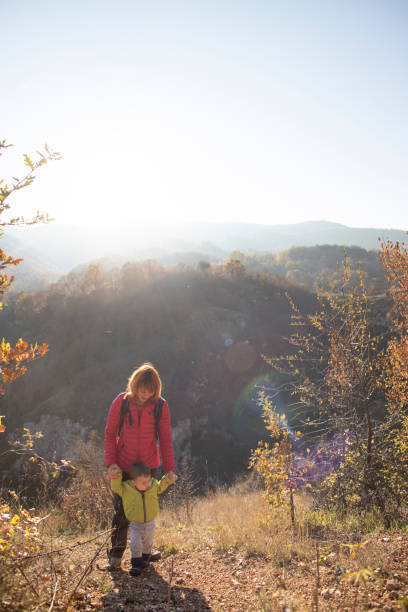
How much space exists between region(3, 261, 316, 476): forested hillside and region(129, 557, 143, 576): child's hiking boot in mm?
18085

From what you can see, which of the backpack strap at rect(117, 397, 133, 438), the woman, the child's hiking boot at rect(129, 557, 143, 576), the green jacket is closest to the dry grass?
the child's hiking boot at rect(129, 557, 143, 576)

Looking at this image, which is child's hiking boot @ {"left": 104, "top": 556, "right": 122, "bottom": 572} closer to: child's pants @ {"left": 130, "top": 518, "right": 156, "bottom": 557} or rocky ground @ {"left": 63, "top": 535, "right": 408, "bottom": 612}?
rocky ground @ {"left": 63, "top": 535, "right": 408, "bottom": 612}

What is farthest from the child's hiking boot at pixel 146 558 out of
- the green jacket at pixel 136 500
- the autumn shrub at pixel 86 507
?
the autumn shrub at pixel 86 507

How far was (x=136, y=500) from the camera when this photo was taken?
3051mm

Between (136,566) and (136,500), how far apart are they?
648mm

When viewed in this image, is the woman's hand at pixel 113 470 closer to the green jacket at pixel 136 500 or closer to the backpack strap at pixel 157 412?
the green jacket at pixel 136 500

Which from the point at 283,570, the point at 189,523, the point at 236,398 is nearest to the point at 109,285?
the point at 236,398

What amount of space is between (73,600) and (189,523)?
3.40 meters

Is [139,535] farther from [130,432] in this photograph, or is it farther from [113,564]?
[130,432]

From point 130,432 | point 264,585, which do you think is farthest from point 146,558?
point 130,432

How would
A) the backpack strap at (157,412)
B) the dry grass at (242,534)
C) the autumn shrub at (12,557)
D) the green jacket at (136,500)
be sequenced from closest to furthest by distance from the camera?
1. the autumn shrub at (12,557)
2. the green jacket at (136,500)
3. the backpack strap at (157,412)
4. the dry grass at (242,534)

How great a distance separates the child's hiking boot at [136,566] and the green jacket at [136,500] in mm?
389

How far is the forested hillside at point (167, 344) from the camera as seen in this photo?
24.3m

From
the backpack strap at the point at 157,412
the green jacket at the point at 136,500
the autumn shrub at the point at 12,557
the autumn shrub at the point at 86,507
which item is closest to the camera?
the autumn shrub at the point at 12,557
